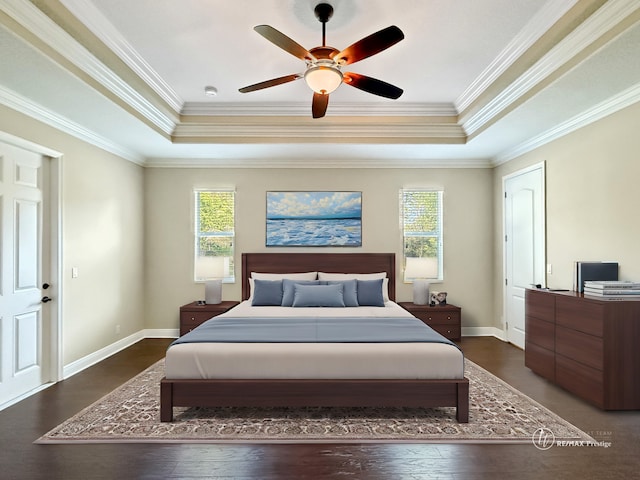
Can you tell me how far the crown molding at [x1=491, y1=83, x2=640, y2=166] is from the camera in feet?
10.7

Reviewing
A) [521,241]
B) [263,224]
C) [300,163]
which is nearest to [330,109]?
[300,163]

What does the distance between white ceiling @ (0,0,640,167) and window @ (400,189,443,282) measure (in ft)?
2.49

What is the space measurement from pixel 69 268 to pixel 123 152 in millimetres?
1785

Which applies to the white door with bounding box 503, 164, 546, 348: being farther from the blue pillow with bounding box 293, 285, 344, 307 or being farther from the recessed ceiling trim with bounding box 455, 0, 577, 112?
the blue pillow with bounding box 293, 285, 344, 307

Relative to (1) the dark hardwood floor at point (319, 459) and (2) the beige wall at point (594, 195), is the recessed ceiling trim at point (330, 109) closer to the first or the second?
(2) the beige wall at point (594, 195)

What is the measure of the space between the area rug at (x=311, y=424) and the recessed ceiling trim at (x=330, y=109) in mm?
3280

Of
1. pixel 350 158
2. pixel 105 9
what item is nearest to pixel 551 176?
pixel 350 158

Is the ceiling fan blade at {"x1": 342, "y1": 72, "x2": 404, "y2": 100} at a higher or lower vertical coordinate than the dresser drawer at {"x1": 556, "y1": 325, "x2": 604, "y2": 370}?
higher

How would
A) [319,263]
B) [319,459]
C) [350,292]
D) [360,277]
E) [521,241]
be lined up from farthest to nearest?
1. [319,263]
2. [360,277]
3. [521,241]
4. [350,292]
5. [319,459]

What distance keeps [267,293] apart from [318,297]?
666 mm

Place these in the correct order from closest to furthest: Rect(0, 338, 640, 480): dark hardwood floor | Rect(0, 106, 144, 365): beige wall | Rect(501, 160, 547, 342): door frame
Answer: Rect(0, 338, 640, 480): dark hardwood floor < Rect(0, 106, 144, 365): beige wall < Rect(501, 160, 547, 342): door frame

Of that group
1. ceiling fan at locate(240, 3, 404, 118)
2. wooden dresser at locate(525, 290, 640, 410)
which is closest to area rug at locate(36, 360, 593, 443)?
wooden dresser at locate(525, 290, 640, 410)

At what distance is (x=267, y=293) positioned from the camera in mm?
4844

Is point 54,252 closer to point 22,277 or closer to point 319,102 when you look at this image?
point 22,277
